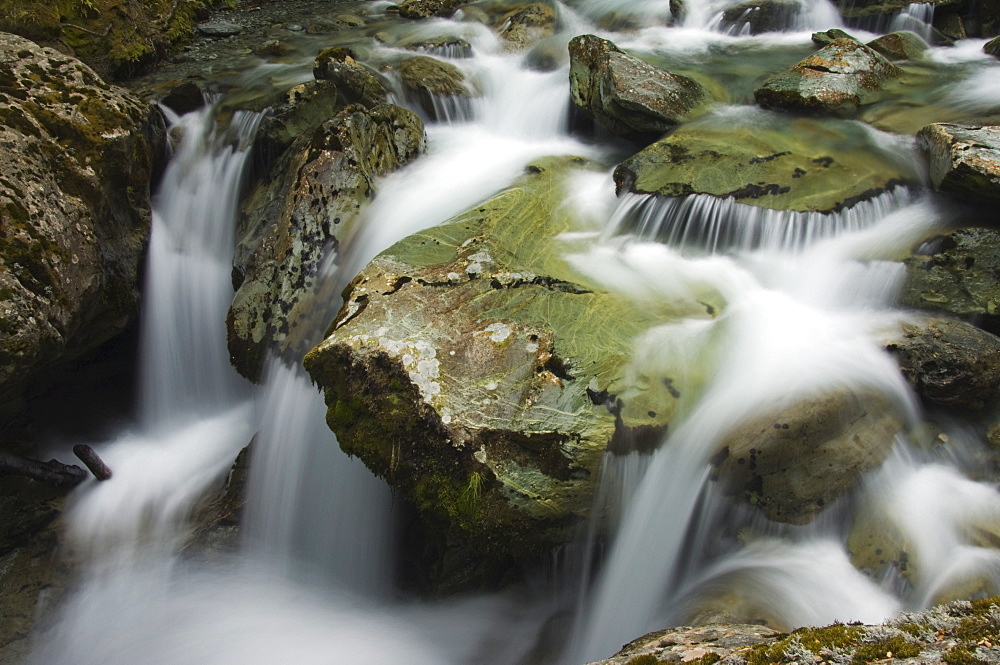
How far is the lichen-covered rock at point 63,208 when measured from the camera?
185 inches

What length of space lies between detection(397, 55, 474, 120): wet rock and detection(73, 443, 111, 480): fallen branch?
5.82 m

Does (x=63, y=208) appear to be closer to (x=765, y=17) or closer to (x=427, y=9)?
(x=427, y=9)

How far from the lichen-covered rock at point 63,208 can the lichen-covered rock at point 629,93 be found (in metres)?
5.05

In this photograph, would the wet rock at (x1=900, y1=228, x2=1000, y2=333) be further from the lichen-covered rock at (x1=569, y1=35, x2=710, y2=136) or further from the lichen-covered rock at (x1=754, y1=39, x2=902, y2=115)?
the lichen-covered rock at (x1=569, y1=35, x2=710, y2=136)

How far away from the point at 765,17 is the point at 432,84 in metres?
5.14

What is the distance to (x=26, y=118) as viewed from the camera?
555 centimetres

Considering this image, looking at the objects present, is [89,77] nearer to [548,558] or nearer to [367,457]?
[367,457]

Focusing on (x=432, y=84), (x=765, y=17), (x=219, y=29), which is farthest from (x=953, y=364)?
(x=219, y=29)

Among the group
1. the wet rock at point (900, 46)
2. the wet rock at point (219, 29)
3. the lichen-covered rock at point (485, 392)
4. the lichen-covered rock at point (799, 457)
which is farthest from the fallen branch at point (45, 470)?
the wet rock at point (900, 46)

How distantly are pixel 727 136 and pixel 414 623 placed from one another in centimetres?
539

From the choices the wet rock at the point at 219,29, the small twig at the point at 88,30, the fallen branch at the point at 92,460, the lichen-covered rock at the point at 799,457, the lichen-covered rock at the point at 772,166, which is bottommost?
the fallen branch at the point at 92,460

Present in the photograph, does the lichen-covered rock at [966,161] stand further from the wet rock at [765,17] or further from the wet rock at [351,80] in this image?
the wet rock at [351,80]

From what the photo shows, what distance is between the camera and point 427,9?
12.3 meters

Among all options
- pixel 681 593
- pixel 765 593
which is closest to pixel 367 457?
pixel 681 593
